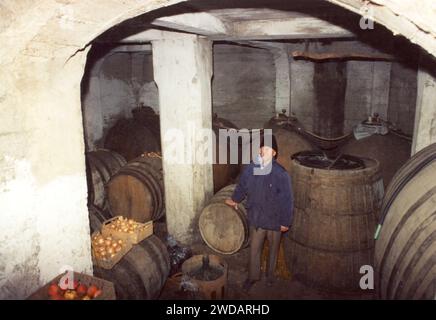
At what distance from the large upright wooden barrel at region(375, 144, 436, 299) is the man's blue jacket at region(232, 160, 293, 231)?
1.54 m

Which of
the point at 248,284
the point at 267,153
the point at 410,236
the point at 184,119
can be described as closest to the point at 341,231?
the point at 267,153

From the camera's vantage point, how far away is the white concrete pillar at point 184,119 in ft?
19.0

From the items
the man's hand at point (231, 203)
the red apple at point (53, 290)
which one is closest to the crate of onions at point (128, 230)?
the man's hand at point (231, 203)

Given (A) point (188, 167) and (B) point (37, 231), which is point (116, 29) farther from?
(B) point (37, 231)

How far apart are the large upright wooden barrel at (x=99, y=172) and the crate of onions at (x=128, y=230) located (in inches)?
78.6

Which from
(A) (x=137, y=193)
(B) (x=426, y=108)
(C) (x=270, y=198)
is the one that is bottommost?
(A) (x=137, y=193)

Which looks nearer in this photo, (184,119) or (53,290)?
(53,290)

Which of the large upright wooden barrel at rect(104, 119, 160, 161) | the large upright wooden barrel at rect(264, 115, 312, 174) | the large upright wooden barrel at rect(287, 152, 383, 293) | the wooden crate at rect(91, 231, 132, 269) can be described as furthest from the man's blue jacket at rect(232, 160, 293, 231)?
the large upright wooden barrel at rect(104, 119, 160, 161)

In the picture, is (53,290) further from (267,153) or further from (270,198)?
(267,153)

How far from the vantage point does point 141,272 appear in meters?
4.07

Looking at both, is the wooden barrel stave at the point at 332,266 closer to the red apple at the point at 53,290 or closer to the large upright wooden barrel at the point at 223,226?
the large upright wooden barrel at the point at 223,226

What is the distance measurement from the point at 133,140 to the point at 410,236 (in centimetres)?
730

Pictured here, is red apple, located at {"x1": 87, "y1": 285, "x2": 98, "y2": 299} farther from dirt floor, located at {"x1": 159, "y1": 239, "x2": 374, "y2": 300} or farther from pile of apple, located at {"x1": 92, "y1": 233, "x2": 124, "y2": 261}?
dirt floor, located at {"x1": 159, "y1": 239, "x2": 374, "y2": 300}

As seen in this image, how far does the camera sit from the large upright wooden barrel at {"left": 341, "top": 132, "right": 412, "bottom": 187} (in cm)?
609
